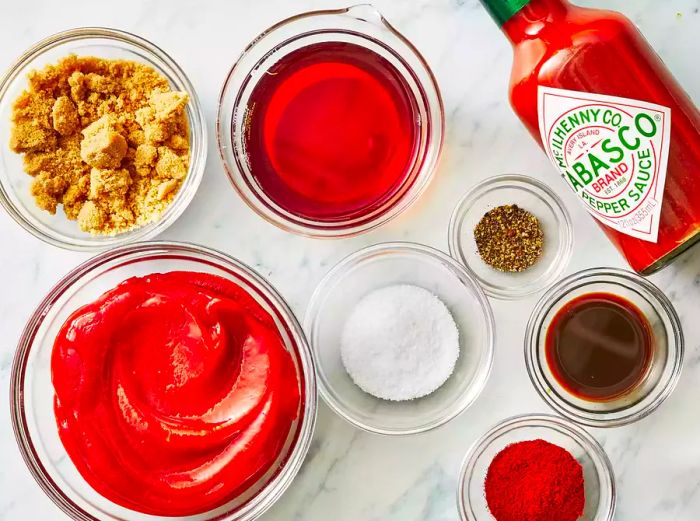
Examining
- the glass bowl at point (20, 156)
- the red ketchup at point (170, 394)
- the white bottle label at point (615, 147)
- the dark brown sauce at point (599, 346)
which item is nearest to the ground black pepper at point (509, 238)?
the dark brown sauce at point (599, 346)

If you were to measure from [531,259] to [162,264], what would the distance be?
30.7 inches

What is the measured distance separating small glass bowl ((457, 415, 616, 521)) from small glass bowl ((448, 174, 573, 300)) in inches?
10.8

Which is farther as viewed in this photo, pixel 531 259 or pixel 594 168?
pixel 531 259

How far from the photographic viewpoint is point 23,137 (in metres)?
1.66

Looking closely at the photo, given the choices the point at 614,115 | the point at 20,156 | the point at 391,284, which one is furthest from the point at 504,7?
the point at 20,156

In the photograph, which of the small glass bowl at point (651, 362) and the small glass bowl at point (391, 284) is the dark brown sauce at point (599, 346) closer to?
the small glass bowl at point (651, 362)

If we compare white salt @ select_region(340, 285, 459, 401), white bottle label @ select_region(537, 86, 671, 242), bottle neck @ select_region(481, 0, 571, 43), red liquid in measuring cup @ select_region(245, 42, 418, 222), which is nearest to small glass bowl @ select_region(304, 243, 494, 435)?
white salt @ select_region(340, 285, 459, 401)

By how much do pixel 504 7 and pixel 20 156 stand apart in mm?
1040

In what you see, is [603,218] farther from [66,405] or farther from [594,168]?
[66,405]

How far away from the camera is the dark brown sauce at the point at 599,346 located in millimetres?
1735

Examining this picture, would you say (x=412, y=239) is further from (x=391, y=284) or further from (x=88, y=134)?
(x=88, y=134)

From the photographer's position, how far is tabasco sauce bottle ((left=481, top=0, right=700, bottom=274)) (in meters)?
1.42

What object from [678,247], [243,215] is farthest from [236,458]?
[678,247]

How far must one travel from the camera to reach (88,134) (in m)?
1.63
